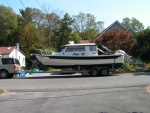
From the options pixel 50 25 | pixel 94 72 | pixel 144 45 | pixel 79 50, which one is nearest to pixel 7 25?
pixel 50 25

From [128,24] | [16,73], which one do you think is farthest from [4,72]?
[128,24]

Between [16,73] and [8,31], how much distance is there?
5662 cm

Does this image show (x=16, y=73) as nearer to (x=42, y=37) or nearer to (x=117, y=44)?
(x=117, y=44)

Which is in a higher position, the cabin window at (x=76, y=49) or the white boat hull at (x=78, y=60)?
the cabin window at (x=76, y=49)

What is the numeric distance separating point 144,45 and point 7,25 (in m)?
55.8

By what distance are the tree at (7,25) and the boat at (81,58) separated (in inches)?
2154

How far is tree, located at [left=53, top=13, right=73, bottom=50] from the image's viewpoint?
247ft

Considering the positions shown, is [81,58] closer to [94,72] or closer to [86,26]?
[94,72]

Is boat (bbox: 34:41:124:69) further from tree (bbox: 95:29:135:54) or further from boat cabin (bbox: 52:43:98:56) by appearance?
tree (bbox: 95:29:135:54)

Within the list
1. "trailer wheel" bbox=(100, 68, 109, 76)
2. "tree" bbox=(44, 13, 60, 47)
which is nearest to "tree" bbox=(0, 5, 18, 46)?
"tree" bbox=(44, 13, 60, 47)

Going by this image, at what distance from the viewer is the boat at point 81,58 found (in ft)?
90.8

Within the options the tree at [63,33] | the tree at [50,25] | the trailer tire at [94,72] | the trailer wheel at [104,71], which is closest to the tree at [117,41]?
the trailer wheel at [104,71]

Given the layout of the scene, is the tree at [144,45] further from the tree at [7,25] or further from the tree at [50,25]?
the tree at [7,25]

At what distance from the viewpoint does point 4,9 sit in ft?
289
